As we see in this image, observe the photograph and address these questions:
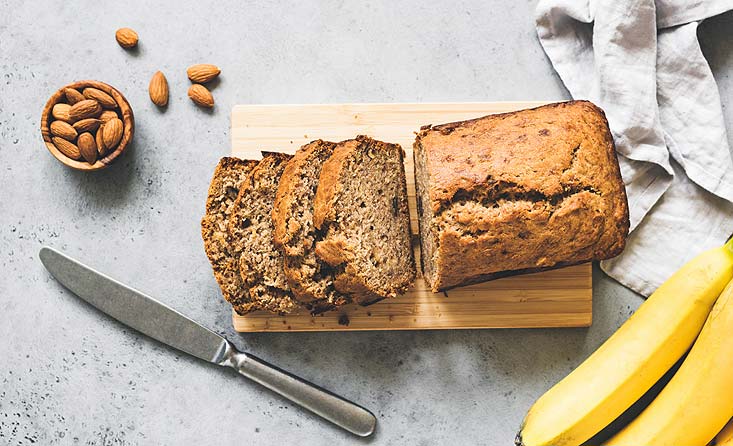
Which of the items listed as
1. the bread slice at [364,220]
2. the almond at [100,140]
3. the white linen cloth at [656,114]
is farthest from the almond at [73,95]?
the white linen cloth at [656,114]

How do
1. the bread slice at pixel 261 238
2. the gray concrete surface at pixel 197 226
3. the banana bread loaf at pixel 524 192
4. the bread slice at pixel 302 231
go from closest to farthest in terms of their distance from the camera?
the banana bread loaf at pixel 524 192 → the bread slice at pixel 302 231 → the bread slice at pixel 261 238 → the gray concrete surface at pixel 197 226

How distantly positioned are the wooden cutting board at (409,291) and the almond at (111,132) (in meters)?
0.41

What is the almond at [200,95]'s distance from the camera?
8.49ft

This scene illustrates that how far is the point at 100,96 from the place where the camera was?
245 cm

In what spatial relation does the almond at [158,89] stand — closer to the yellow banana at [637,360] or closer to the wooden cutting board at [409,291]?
the wooden cutting board at [409,291]

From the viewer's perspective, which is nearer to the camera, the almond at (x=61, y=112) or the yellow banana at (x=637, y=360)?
A: the yellow banana at (x=637, y=360)

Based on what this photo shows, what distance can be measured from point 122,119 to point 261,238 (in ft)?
2.33

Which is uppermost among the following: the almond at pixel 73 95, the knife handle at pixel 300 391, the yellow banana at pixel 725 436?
the almond at pixel 73 95

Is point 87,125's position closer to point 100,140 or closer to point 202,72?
point 100,140

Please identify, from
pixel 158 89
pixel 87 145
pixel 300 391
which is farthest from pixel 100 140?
pixel 300 391

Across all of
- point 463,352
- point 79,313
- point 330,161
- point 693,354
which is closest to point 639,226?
point 693,354

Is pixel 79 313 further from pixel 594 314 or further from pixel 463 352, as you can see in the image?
pixel 594 314

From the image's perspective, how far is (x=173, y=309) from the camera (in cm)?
253

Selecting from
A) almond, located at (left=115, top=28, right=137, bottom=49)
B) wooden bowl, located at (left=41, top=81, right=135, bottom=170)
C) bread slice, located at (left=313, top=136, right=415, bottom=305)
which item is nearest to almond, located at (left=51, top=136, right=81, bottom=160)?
wooden bowl, located at (left=41, top=81, right=135, bottom=170)
